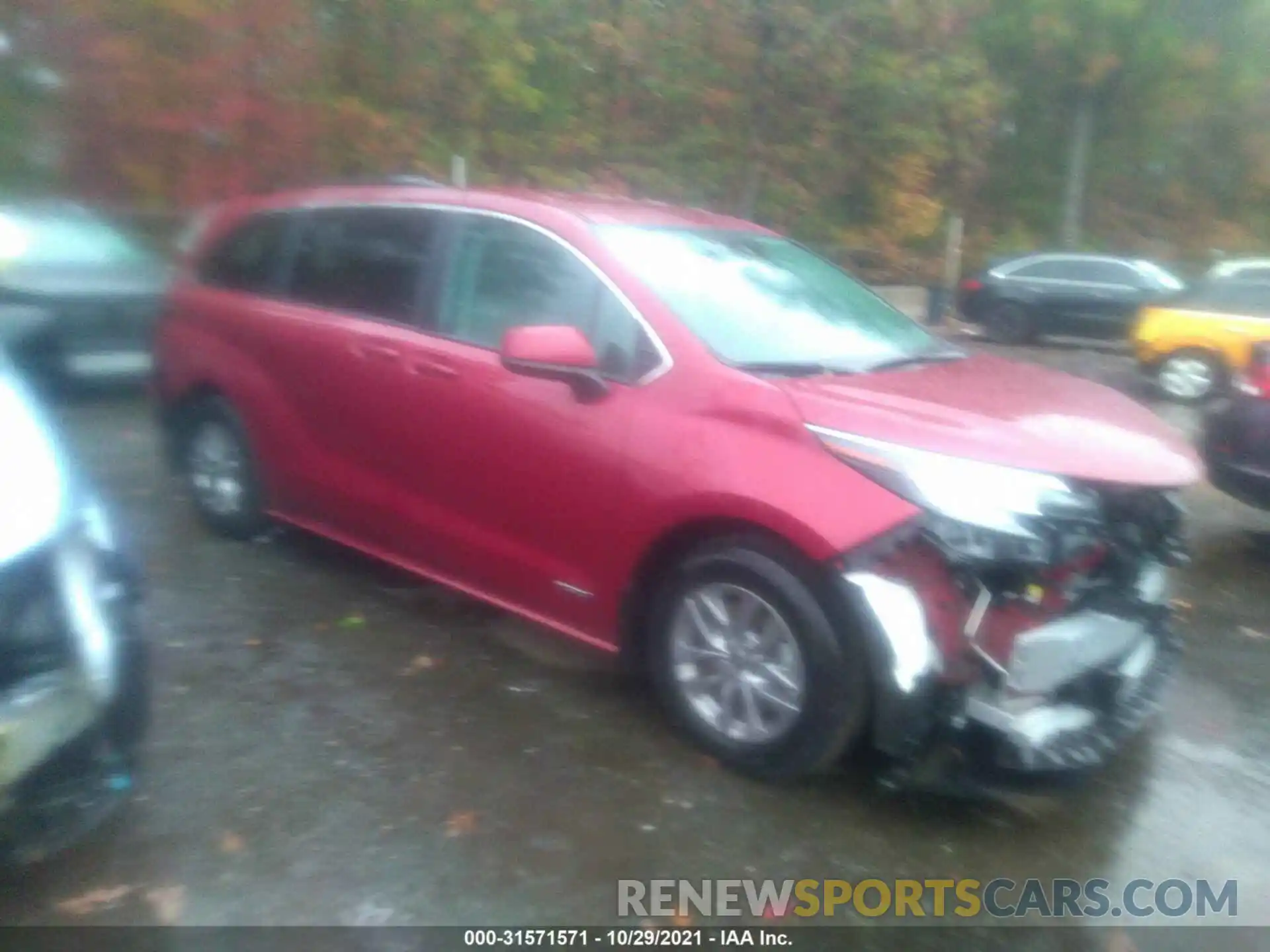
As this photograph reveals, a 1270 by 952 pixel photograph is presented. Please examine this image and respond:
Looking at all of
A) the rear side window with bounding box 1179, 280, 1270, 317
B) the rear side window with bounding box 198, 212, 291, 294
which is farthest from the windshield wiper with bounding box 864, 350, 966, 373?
the rear side window with bounding box 1179, 280, 1270, 317

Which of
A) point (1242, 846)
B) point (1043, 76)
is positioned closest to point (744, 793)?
point (1242, 846)

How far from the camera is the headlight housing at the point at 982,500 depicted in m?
3.32

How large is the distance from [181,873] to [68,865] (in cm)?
32

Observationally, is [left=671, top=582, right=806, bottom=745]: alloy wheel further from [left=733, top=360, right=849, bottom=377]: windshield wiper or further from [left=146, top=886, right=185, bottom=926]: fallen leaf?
[left=146, top=886, right=185, bottom=926]: fallen leaf

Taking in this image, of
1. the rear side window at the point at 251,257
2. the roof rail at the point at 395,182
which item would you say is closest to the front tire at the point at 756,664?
the roof rail at the point at 395,182

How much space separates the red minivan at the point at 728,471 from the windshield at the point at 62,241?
414cm

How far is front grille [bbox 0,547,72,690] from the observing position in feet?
8.77

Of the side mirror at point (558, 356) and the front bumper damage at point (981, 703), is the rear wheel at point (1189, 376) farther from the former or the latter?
the side mirror at point (558, 356)

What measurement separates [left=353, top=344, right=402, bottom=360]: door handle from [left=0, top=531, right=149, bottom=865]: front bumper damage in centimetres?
190

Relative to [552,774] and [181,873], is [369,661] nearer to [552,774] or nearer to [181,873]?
[552,774]

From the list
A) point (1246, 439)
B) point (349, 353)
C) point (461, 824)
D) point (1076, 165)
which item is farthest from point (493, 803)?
point (1076, 165)

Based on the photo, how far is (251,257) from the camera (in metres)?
5.79

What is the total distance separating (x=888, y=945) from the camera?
120 inches

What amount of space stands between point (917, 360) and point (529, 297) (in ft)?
4.83
